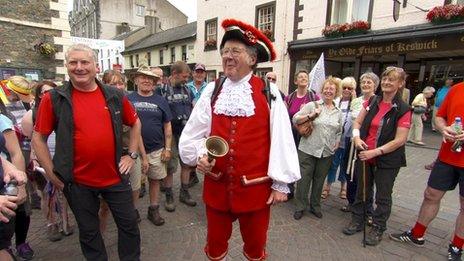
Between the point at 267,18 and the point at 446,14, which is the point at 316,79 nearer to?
the point at 446,14

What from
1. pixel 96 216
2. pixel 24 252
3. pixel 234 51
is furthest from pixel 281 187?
pixel 24 252

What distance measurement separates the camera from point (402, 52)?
Answer: 1013cm

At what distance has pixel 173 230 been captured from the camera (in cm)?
353

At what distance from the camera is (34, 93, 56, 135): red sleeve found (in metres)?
2.20

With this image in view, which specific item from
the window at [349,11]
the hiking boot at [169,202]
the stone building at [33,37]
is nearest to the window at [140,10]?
the stone building at [33,37]

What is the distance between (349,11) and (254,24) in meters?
5.28

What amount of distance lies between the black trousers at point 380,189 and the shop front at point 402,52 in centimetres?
800

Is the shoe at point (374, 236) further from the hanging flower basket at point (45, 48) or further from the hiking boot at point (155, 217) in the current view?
the hanging flower basket at point (45, 48)

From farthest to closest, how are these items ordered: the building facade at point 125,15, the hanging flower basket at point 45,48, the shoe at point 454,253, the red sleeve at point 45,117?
the building facade at point 125,15, the hanging flower basket at point 45,48, the shoe at point 454,253, the red sleeve at point 45,117

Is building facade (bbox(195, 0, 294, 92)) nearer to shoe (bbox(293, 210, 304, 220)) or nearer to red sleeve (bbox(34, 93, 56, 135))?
shoe (bbox(293, 210, 304, 220))

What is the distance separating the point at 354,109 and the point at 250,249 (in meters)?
2.79

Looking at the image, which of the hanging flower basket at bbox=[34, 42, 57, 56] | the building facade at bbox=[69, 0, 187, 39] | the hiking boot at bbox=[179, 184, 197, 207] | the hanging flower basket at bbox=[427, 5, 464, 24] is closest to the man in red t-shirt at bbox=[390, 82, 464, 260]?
the hiking boot at bbox=[179, 184, 197, 207]

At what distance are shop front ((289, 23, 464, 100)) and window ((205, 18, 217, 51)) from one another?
587cm

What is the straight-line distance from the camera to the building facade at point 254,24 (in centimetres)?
1372
